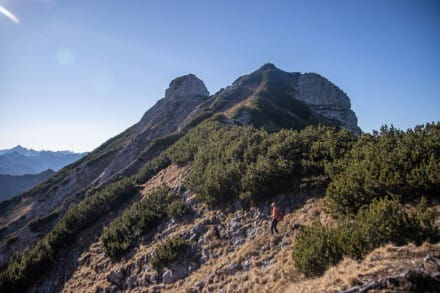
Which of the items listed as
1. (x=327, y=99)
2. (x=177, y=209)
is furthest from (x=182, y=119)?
(x=177, y=209)

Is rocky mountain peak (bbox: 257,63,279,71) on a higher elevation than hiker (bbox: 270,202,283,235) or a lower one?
higher

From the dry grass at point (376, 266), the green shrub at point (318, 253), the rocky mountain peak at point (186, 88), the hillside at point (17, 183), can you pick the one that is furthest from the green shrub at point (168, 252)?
the hillside at point (17, 183)

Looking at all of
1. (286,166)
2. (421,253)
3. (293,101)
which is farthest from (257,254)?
(293,101)

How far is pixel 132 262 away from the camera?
54.7 feet

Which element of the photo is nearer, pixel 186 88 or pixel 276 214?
pixel 276 214

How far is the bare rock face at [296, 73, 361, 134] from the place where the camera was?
238ft

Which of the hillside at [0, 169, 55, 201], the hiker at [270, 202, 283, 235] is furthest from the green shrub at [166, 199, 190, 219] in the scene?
the hillside at [0, 169, 55, 201]

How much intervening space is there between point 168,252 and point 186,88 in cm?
6984

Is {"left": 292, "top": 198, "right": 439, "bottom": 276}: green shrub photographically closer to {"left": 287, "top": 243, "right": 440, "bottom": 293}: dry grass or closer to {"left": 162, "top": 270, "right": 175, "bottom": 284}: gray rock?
{"left": 287, "top": 243, "right": 440, "bottom": 293}: dry grass

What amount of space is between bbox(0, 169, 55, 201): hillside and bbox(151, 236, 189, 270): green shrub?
159953mm

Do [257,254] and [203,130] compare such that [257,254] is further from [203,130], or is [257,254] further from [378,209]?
[203,130]

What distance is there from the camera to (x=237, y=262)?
12.2 m

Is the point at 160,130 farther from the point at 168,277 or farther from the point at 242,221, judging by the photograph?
the point at 168,277

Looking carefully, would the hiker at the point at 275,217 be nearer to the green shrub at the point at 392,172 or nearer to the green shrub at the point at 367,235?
the green shrub at the point at 392,172
